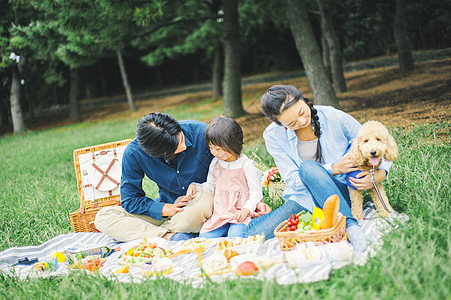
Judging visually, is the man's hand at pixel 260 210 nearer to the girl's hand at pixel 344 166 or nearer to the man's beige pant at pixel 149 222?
the man's beige pant at pixel 149 222

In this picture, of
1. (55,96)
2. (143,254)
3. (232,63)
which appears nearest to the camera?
(143,254)

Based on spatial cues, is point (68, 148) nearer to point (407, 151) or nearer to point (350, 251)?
point (407, 151)

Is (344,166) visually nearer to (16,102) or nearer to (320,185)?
(320,185)

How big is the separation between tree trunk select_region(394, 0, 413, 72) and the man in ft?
31.7

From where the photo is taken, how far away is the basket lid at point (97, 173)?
4188mm

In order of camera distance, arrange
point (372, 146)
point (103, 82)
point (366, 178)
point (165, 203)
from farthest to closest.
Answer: point (103, 82) < point (165, 203) < point (366, 178) < point (372, 146)

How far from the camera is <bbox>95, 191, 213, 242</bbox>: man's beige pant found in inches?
140

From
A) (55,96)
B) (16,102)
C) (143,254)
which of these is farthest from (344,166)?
(55,96)

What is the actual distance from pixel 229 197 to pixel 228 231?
0.97 ft

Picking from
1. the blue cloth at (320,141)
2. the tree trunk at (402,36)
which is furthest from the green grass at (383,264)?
the tree trunk at (402,36)

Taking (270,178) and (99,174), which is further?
(99,174)

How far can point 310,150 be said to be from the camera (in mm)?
3273

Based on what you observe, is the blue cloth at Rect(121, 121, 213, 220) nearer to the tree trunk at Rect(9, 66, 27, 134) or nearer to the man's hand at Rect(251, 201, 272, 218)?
the man's hand at Rect(251, 201, 272, 218)

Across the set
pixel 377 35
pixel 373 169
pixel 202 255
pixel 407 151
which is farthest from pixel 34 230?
pixel 377 35
